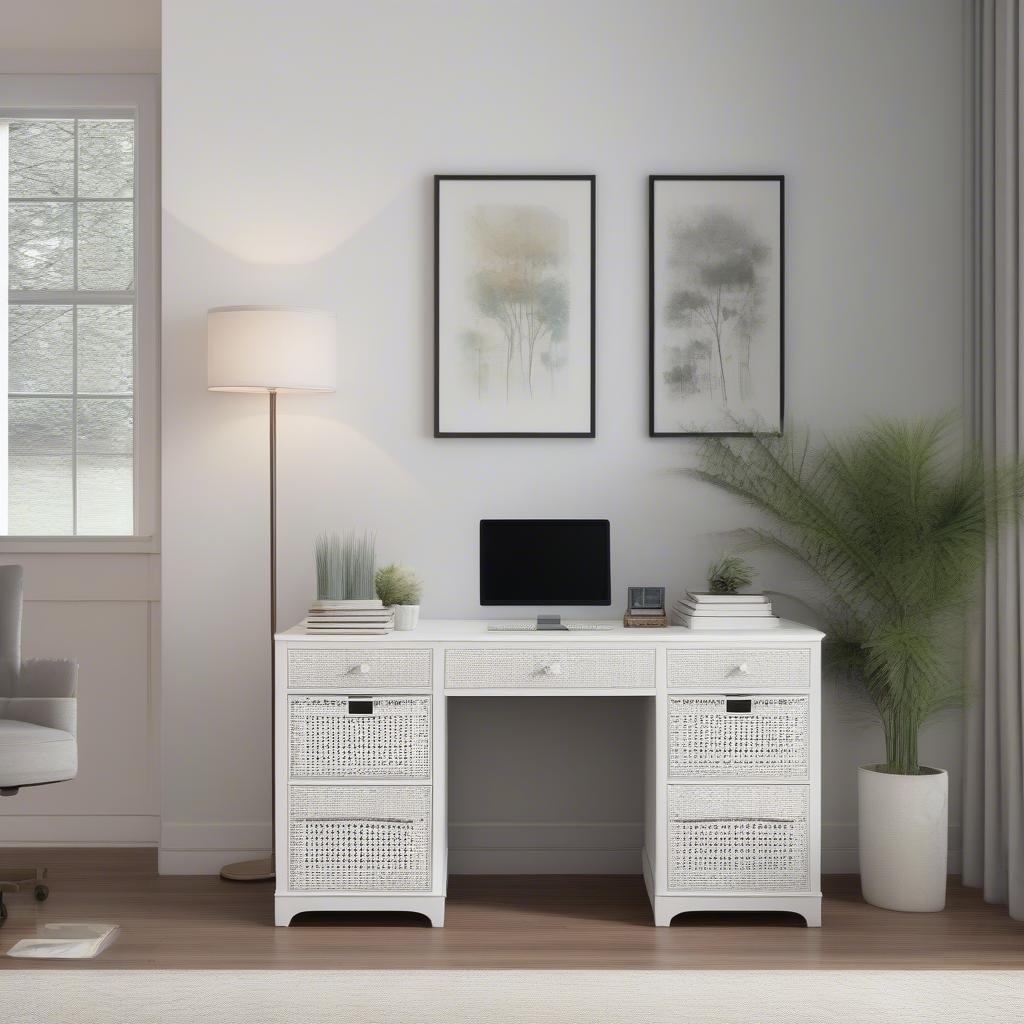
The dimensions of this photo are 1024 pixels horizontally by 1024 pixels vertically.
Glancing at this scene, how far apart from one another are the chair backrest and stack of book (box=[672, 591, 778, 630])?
2.05m

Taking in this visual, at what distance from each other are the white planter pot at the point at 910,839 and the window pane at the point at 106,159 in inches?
131

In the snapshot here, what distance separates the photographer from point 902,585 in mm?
3291

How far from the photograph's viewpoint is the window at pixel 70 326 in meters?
4.11

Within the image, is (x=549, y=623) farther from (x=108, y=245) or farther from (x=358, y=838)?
(x=108, y=245)

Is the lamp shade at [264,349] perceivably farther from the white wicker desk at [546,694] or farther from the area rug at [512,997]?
the area rug at [512,997]

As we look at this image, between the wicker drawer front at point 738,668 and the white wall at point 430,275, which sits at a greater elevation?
the white wall at point 430,275

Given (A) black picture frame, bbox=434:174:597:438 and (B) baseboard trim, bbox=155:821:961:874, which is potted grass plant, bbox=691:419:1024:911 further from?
(A) black picture frame, bbox=434:174:597:438

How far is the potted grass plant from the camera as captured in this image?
322 cm

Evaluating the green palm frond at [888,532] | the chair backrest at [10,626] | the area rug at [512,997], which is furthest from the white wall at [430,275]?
the area rug at [512,997]

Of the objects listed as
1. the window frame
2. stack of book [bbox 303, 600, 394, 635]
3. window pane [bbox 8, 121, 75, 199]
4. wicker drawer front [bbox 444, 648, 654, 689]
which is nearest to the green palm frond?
wicker drawer front [bbox 444, 648, 654, 689]

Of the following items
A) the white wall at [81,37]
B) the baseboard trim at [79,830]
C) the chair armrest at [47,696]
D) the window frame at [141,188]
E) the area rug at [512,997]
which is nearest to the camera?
the area rug at [512,997]

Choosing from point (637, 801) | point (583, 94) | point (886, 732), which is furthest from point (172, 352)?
point (886, 732)

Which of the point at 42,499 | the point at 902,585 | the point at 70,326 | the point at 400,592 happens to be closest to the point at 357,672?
the point at 400,592

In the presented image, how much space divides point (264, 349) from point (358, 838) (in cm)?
145
